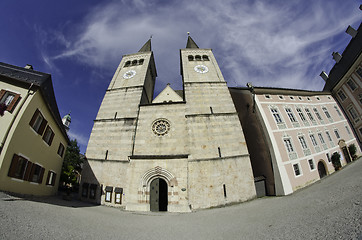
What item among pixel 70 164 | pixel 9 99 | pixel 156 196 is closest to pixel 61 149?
pixel 9 99

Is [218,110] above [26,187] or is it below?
above

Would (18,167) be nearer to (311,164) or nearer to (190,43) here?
(311,164)

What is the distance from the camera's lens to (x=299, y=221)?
5023mm

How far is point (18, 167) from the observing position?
862 centimetres

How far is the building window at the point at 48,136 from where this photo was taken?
463 inches

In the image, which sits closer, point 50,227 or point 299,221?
point 50,227

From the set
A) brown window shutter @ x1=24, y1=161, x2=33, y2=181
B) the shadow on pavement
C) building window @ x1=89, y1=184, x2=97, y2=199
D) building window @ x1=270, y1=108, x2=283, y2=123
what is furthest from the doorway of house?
brown window shutter @ x1=24, y1=161, x2=33, y2=181

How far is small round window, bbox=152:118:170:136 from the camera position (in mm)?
15541

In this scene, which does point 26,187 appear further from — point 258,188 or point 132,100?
point 258,188

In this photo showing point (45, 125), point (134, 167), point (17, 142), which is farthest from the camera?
point (134, 167)

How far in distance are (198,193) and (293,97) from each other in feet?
58.3

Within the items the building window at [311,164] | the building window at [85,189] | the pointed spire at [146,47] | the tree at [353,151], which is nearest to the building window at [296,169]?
the building window at [311,164]

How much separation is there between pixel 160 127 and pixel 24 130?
10371 mm

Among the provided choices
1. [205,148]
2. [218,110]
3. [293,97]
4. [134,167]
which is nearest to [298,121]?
[293,97]
